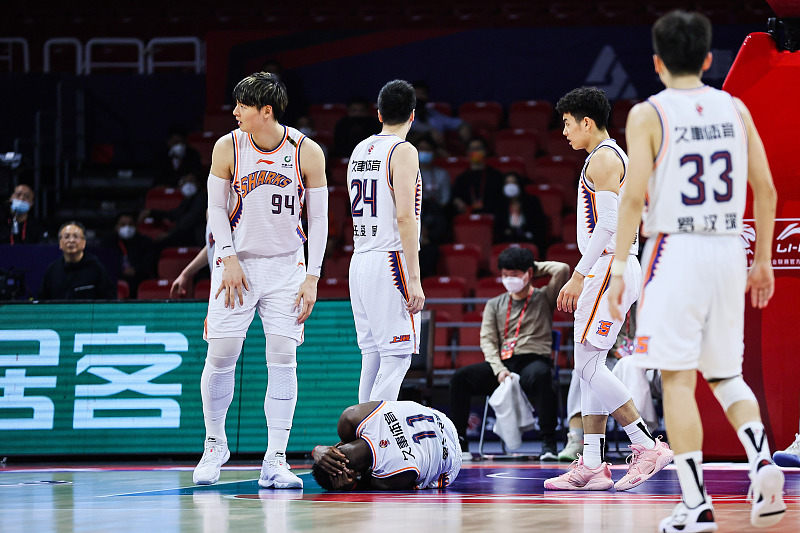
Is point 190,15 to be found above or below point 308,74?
above

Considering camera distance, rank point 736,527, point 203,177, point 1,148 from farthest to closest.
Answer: point 1,148 → point 203,177 → point 736,527

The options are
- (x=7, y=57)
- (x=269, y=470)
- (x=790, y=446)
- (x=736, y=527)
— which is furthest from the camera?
(x=7, y=57)

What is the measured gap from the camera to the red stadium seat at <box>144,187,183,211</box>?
14.4 meters

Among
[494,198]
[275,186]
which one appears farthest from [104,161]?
[275,186]

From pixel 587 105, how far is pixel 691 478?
280 centimetres

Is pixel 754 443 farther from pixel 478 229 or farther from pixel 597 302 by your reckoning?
pixel 478 229

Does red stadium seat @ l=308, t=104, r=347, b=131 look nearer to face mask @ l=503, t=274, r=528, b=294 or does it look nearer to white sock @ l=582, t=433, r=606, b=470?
face mask @ l=503, t=274, r=528, b=294

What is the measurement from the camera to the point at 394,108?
621 centimetres

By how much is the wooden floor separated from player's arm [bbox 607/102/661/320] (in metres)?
1.04

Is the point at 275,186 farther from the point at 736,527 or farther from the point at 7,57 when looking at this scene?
the point at 7,57

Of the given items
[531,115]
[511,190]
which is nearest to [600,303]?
[511,190]

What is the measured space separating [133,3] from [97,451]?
1269 cm

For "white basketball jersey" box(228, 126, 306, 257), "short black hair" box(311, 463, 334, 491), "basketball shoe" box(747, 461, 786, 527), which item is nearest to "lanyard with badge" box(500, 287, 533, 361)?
"white basketball jersey" box(228, 126, 306, 257)

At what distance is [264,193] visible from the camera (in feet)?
20.3
